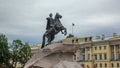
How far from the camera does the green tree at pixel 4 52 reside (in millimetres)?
77806

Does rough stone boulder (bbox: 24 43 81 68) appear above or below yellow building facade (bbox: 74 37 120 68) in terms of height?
above

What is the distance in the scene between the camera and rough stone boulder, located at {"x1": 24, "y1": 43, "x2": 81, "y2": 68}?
24.5 meters

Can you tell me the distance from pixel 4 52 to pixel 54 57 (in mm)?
55170

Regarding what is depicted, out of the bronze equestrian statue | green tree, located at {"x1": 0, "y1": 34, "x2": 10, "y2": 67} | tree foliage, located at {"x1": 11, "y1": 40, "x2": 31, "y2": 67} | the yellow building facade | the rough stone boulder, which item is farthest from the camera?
the yellow building facade

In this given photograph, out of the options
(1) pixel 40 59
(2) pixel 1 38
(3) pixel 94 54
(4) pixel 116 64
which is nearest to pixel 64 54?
(1) pixel 40 59

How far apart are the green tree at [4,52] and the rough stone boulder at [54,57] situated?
53.3 meters

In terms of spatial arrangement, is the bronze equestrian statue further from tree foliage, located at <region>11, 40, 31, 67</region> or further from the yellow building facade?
the yellow building facade

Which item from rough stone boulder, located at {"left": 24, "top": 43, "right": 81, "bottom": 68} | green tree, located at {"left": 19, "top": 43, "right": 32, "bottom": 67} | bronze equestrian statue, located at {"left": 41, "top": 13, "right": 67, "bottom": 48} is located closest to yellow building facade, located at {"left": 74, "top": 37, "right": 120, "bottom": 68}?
green tree, located at {"left": 19, "top": 43, "right": 32, "bottom": 67}

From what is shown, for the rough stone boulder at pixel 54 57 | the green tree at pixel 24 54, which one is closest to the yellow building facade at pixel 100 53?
the green tree at pixel 24 54

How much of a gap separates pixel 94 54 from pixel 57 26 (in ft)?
229

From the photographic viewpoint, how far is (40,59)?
24.9m

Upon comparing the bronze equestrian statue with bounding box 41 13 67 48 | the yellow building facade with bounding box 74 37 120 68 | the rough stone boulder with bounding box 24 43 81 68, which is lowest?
the yellow building facade with bounding box 74 37 120 68

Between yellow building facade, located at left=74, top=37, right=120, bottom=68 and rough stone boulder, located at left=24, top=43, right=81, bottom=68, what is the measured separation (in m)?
59.7

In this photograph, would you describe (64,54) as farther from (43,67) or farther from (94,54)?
(94,54)
